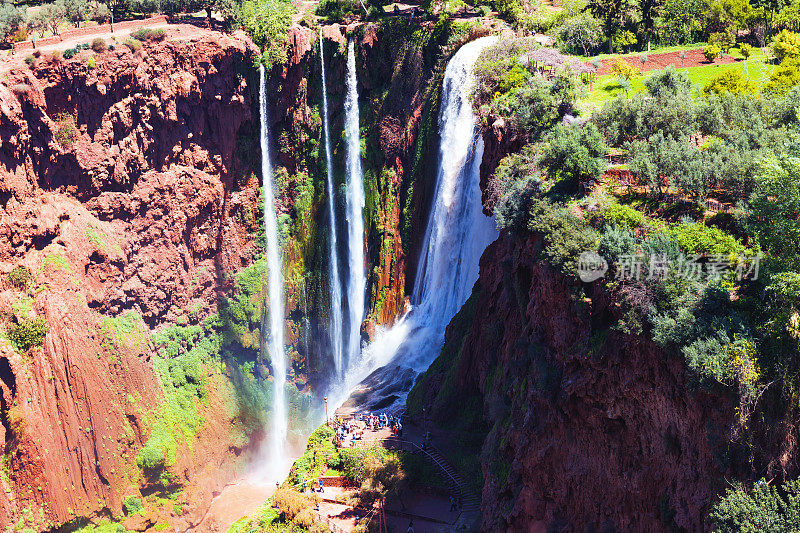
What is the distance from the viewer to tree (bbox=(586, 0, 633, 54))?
39812mm

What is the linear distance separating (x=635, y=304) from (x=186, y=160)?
33.0 metres

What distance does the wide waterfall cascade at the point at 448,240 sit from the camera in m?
37.4

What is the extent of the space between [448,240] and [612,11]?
50.0 feet

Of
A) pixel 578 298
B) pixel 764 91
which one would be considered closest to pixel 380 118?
pixel 764 91

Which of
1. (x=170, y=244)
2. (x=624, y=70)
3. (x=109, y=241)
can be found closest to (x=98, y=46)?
(x=109, y=241)

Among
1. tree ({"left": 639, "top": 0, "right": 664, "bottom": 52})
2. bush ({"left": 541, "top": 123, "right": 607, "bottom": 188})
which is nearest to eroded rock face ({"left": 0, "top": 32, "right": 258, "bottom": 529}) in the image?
→ tree ({"left": 639, "top": 0, "right": 664, "bottom": 52})

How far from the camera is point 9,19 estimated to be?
42.0m

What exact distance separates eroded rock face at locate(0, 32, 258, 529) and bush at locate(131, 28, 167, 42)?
2.08 feet

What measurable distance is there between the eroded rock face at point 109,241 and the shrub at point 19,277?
227mm

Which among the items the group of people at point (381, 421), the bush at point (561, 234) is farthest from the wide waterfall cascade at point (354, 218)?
the bush at point (561, 234)

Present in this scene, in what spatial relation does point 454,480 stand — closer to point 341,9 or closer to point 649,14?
point 649,14

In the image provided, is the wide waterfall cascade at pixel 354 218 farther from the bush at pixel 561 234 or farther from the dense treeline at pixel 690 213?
the bush at pixel 561 234

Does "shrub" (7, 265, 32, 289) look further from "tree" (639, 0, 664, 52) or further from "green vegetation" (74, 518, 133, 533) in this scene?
"tree" (639, 0, 664, 52)

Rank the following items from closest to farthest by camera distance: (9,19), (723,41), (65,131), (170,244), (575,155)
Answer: (575,155), (723,41), (65,131), (9,19), (170,244)
